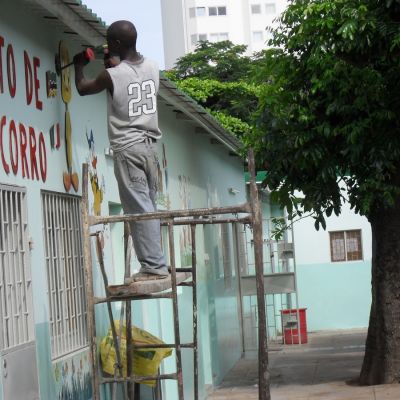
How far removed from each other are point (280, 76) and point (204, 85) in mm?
23990

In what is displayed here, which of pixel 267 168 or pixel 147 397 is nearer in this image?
pixel 147 397

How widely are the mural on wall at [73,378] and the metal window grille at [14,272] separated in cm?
73

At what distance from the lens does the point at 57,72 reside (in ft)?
29.9

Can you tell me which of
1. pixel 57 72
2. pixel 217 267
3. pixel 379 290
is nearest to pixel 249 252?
pixel 217 267

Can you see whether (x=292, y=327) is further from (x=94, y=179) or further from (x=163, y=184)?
(x=94, y=179)

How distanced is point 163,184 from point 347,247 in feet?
54.3

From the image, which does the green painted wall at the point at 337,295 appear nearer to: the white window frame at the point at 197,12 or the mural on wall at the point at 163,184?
the mural on wall at the point at 163,184

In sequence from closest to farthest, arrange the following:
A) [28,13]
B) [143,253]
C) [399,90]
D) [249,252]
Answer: [143,253], [28,13], [399,90], [249,252]

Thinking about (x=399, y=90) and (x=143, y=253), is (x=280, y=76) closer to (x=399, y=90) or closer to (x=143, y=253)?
(x=399, y=90)

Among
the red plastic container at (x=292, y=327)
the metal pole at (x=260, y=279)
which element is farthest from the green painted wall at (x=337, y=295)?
the metal pole at (x=260, y=279)

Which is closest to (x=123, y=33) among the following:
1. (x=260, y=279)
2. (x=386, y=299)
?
(x=260, y=279)

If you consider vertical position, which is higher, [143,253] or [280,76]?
[280,76]

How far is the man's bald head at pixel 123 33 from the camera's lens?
25.3 feet

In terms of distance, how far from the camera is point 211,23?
262 feet
